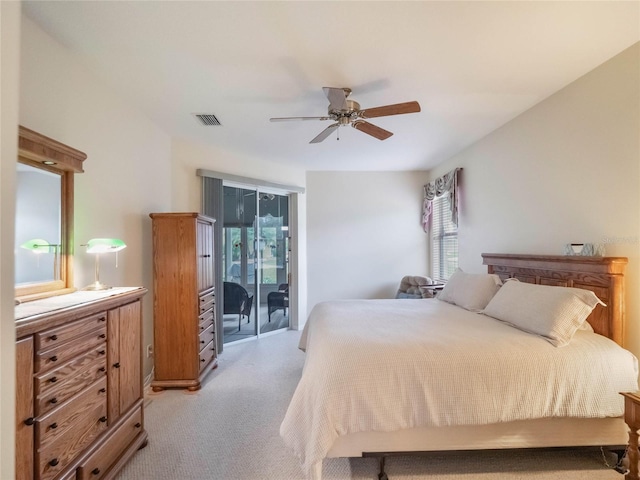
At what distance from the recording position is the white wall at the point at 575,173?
6.59 ft

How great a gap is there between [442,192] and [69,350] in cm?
452

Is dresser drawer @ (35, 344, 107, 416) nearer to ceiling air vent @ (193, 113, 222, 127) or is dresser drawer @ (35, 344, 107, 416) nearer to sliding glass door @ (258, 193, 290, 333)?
ceiling air vent @ (193, 113, 222, 127)

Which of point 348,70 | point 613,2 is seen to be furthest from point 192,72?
point 613,2

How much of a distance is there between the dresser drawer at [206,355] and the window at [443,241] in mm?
3513

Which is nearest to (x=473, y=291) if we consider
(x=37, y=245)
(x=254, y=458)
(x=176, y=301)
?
(x=254, y=458)

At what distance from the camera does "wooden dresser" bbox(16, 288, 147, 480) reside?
1187 millimetres

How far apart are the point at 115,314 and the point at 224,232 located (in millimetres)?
2511

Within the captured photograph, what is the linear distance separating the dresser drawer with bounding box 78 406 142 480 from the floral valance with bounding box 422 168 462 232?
411 cm

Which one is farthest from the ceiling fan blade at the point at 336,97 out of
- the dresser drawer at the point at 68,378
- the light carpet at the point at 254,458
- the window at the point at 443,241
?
the window at the point at 443,241

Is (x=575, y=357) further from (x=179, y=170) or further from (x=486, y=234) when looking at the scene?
(x=179, y=170)

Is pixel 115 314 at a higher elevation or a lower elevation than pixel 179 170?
lower

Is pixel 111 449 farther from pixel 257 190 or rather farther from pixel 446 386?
pixel 257 190

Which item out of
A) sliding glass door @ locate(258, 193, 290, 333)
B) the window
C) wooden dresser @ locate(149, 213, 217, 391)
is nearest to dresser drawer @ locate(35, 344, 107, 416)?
wooden dresser @ locate(149, 213, 217, 391)

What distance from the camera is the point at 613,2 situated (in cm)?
161
